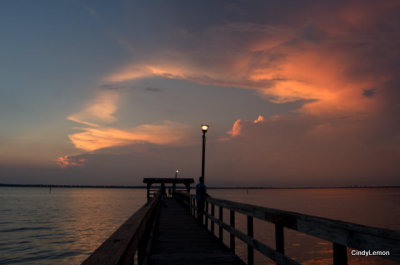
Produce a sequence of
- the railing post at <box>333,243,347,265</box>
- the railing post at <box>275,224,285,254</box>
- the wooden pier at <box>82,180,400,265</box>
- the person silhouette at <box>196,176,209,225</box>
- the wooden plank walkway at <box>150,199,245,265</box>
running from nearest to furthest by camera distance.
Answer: the wooden pier at <box>82,180,400,265</box> → the railing post at <box>333,243,347,265</box> → the railing post at <box>275,224,285,254</box> → the wooden plank walkway at <box>150,199,245,265</box> → the person silhouette at <box>196,176,209,225</box>

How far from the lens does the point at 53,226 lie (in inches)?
1264

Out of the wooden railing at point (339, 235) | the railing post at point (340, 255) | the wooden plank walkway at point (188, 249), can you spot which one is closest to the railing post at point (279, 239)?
the wooden railing at point (339, 235)

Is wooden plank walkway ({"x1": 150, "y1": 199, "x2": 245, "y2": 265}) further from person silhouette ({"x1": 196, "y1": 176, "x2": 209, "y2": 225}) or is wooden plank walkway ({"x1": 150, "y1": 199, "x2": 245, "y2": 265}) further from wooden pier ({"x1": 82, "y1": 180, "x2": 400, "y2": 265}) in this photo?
person silhouette ({"x1": 196, "y1": 176, "x2": 209, "y2": 225})

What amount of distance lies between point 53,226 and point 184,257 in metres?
A: 29.5

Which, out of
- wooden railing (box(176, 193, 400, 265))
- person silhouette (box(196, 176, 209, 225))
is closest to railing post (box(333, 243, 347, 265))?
wooden railing (box(176, 193, 400, 265))

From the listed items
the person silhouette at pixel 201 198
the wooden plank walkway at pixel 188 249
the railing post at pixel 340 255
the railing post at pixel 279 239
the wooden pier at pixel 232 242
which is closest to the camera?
the wooden pier at pixel 232 242

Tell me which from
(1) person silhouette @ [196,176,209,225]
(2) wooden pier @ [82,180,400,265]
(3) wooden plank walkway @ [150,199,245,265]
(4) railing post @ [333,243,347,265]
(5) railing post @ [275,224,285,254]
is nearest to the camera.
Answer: (2) wooden pier @ [82,180,400,265]

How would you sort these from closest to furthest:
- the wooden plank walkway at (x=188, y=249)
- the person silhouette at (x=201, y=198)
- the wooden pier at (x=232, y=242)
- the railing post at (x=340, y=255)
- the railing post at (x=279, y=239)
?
the wooden pier at (x=232, y=242)
the railing post at (x=340, y=255)
the railing post at (x=279, y=239)
the wooden plank walkway at (x=188, y=249)
the person silhouette at (x=201, y=198)

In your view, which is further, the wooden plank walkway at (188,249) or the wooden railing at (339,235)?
the wooden plank walkway at (188,249)

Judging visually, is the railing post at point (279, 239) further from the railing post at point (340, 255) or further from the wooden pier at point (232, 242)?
the railing post at point (340, 255)

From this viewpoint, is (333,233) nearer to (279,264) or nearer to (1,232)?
(279,264)

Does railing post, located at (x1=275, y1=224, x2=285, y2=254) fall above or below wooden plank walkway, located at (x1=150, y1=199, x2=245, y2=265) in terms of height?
above

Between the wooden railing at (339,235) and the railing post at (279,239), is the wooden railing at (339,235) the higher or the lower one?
the higher one

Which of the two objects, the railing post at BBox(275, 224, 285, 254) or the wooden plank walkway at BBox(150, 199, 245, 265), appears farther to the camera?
the wooden plank walkway at BBox(150, 199, 245, 265)
